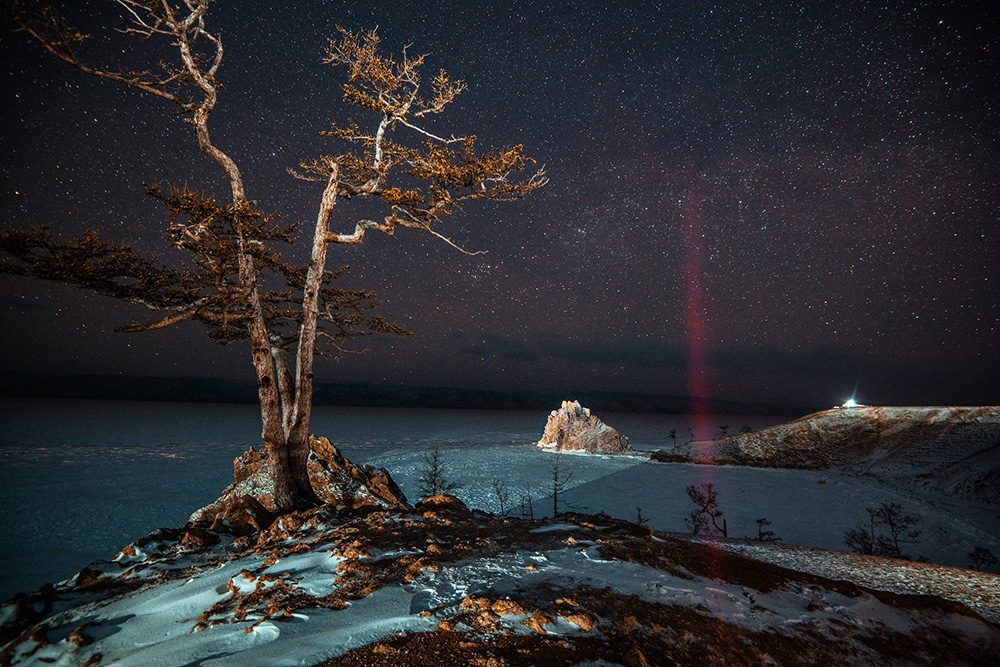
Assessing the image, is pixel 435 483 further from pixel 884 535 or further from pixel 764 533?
pixel 884 535

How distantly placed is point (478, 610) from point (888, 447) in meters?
51.3

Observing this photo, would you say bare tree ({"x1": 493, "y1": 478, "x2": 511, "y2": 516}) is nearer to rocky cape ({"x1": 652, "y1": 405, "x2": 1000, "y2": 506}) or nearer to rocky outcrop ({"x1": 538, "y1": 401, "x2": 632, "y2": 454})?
rocky outcrop ({"x1": 538, "y1": 401, "x2": 632, "y2": 454})

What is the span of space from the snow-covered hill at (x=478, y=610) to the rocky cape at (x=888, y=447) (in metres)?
33.1

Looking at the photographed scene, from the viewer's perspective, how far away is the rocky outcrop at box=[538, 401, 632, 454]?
5175 centimetres

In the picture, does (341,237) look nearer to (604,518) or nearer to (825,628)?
(604,518)

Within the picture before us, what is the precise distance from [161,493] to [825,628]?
44.1m

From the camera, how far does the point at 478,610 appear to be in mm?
3818

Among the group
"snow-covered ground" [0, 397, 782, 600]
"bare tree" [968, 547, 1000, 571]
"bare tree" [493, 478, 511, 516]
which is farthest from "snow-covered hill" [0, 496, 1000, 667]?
"bare tree" [493, 478, 511, 516]

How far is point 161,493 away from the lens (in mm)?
33344

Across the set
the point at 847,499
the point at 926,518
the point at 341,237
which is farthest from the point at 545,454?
the point at 341,237

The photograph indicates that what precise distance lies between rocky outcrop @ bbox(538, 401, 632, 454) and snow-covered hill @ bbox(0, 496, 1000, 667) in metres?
46.5

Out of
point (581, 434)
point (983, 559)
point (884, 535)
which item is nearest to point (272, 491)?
point (983, 559)

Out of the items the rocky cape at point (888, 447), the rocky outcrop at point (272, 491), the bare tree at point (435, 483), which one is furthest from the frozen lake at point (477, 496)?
the rocky outcrop at point (272, 491)

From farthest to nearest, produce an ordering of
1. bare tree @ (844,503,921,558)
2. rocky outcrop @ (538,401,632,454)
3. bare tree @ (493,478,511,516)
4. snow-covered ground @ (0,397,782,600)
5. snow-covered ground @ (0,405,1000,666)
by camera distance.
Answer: rocky outcrop @ (538,401,632,454), bare tree @ (493,478,511,516), snow-covered ground @ (0,397,782,600), bare tree @ (844,503,921,558), snow-covered ground @ (0,405,1000,666)
